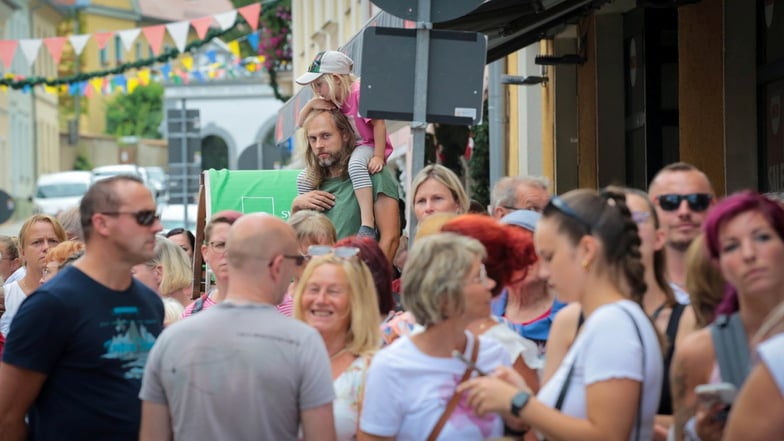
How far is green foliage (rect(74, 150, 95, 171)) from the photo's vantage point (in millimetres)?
96688

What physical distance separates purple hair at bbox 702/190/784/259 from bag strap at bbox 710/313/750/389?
0.66 feet

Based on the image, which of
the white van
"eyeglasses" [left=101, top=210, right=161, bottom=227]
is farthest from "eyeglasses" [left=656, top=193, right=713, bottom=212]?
the white van

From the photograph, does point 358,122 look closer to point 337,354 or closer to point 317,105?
point 317,105

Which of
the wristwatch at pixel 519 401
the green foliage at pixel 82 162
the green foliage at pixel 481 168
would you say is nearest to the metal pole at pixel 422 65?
the wristwatch at pixel 519 401

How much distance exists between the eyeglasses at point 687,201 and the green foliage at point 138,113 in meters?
103

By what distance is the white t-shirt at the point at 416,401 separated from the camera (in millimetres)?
5129

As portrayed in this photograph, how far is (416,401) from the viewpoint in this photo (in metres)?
5.14

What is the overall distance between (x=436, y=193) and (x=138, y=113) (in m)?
104

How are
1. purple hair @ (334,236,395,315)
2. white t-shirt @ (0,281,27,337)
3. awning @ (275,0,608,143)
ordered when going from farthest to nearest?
awning @ (275,0,608,143) < white t-shirt @ (0,281,27,337) < purple hair @ (334,236,395,315)

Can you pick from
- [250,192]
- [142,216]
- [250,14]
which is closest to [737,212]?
[142,216]

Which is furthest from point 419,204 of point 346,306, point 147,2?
point 147,2

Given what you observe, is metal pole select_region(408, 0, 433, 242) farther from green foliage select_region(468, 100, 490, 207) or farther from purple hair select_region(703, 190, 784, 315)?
green foliage select_region(468, 100, 490, 207)

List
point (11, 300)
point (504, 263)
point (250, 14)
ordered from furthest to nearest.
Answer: point (250, 14)
point (11, 300)
point (504, 263)

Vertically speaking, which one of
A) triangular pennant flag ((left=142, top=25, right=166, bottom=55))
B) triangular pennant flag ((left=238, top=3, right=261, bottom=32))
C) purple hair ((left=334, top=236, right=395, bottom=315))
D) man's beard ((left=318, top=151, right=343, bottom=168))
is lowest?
purple hair ((left=334, top=236, right=395, bottom=315))
